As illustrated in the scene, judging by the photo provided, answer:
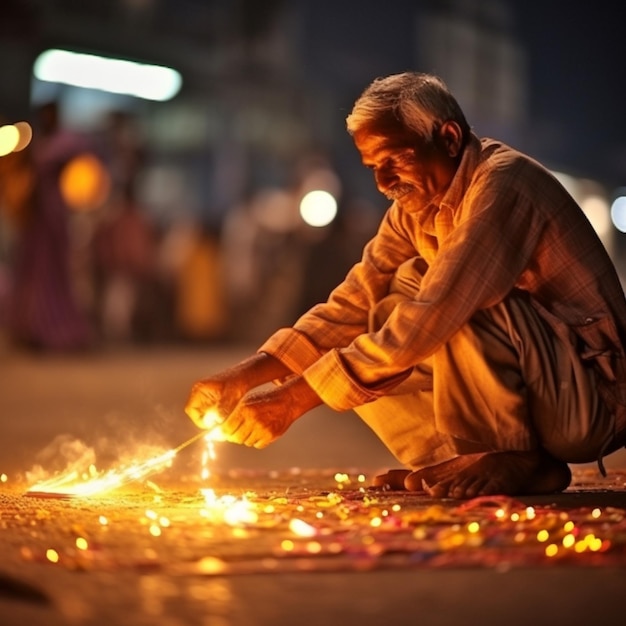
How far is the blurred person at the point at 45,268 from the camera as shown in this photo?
1549cm

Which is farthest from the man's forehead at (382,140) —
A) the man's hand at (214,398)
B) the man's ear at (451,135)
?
the man's hand at (214,398)

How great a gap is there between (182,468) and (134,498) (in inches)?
61.4

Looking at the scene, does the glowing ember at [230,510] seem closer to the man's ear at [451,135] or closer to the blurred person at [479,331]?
the blurred person at [479,331]

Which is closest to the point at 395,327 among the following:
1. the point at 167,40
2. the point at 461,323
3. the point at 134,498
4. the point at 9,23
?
the point at 461,323

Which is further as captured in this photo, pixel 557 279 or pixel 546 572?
pixel 557 279

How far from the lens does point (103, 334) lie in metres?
20.9

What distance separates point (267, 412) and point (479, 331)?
2.45ft

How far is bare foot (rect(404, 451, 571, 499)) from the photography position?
14.6ft

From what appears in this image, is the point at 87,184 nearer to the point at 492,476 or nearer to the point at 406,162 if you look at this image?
the point at 406,162

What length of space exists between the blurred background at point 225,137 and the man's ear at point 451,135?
972 centimetres

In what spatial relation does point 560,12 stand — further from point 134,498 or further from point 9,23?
point 134,498

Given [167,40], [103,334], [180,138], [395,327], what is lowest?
[103,334]

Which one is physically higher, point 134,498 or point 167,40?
point 167,40

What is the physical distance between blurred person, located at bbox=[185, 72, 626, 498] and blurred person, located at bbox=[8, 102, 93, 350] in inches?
424
